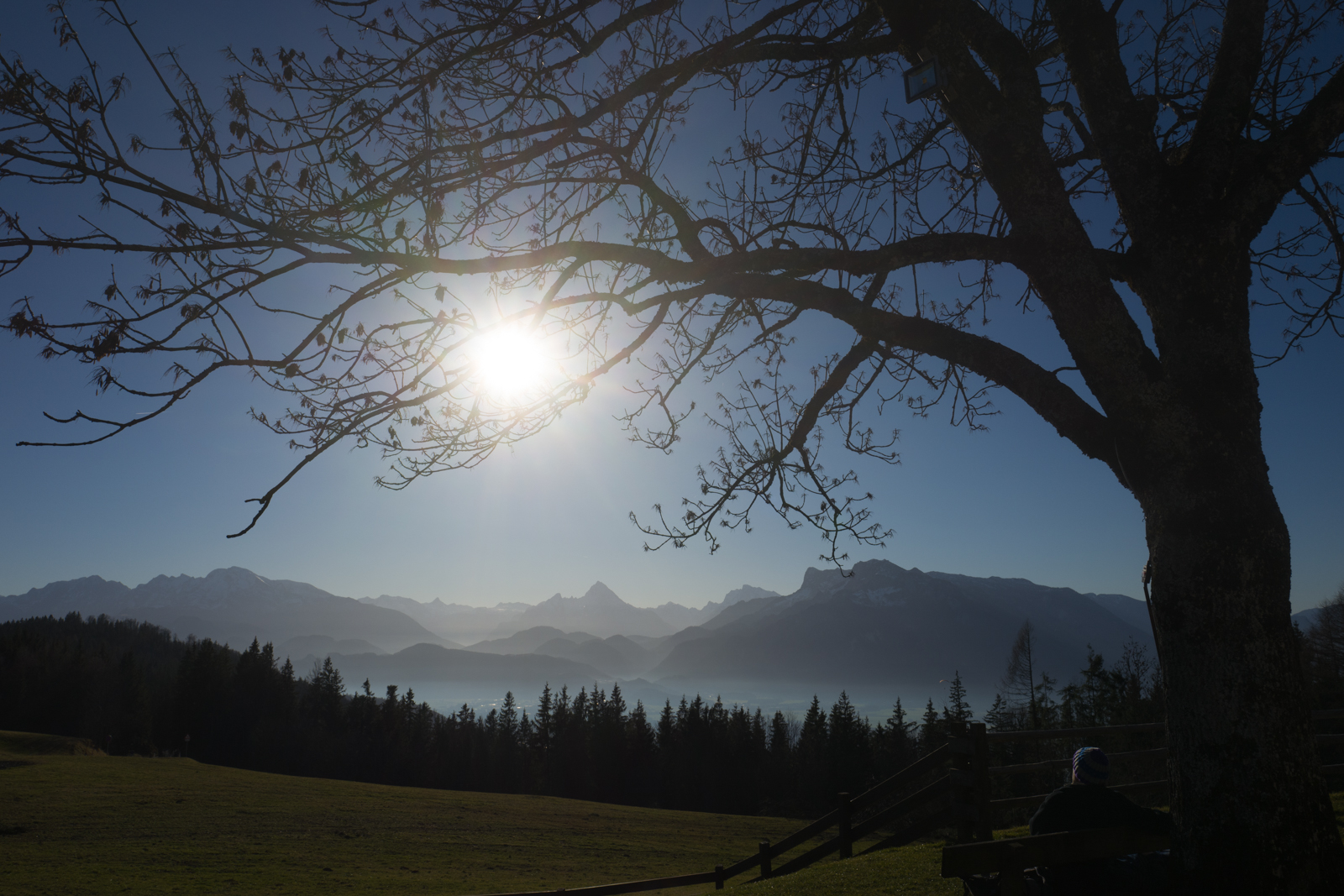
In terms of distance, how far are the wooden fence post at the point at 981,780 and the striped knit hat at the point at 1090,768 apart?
2.88 meters

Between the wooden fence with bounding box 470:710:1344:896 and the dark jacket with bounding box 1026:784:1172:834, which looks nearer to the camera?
the dark jacket with bounding box 1026:784:1172:834

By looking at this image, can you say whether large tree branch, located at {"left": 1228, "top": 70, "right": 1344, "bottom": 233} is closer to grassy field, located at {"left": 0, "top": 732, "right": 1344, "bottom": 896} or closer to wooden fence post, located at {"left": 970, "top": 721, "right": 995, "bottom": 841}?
wooden fence post, located at {"left": 970, "top": 721, "right": 995, "bottom": 841}

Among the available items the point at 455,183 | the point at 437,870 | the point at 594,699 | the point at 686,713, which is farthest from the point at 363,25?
the point at 594,699

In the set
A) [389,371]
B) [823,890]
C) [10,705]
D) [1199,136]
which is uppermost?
[1199,136]

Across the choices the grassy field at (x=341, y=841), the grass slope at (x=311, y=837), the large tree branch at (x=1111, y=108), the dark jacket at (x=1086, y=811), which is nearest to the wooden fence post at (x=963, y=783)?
the grassy field at (x=341, y=841)

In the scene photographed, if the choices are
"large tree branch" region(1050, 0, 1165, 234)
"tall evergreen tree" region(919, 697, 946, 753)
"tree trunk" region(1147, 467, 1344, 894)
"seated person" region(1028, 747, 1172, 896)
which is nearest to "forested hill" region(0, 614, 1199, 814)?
"tall evergreen tree" region(919, 697, 946, 753)

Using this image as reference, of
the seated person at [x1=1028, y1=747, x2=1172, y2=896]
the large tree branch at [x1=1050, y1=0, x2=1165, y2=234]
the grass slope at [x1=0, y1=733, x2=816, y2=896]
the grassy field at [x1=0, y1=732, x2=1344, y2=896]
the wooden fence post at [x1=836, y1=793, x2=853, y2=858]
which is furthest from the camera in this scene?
the grass slope at [x1=0, y1=733, x2=816, y2=896]

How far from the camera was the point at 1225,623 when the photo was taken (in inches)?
141

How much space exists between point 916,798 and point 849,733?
6242cm

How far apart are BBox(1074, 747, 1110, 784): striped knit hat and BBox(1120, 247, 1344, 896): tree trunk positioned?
928 millimetres

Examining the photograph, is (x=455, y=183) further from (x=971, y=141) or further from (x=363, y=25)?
(x=971, y=141)

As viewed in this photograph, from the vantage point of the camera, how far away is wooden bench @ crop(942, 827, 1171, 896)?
11.2 ft

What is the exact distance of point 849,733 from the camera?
211 ft

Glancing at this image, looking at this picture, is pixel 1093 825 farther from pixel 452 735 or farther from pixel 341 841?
pixel 452 735
